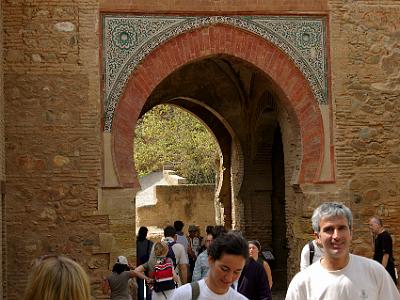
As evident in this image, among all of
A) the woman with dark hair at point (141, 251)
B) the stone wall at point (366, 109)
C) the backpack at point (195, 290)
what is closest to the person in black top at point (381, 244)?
Answer: the stone wall at point (366, 109)

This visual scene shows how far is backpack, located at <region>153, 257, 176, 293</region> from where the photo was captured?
7.86 metres

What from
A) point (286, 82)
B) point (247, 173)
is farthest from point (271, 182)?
point (286, 82)

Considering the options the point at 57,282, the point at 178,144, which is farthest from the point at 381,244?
the point at 178,144

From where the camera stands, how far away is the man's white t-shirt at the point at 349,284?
3.88 metres

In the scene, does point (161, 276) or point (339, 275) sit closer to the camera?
point (339, 275)

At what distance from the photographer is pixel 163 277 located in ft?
25.8

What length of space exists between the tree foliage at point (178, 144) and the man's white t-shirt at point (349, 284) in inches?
1058

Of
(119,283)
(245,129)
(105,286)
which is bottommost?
(105,286)

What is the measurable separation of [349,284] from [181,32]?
7.40 metres

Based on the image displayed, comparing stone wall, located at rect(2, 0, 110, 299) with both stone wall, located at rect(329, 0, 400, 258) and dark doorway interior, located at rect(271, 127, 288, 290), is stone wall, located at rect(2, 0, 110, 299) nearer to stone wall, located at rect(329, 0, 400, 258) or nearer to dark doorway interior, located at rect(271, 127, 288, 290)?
stone wall, located at rect(329, 0, 400, 258)

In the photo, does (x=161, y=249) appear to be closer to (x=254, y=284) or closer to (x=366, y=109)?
(x=254, y=284)

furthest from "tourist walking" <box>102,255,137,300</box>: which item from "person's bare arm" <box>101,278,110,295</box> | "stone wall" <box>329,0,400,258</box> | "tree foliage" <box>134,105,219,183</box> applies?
"tree foliage" <box>134,105,219,183</box>

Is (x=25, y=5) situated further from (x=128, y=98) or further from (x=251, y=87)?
(x=251, y=87)

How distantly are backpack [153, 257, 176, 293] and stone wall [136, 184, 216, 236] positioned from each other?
16.4 meters
